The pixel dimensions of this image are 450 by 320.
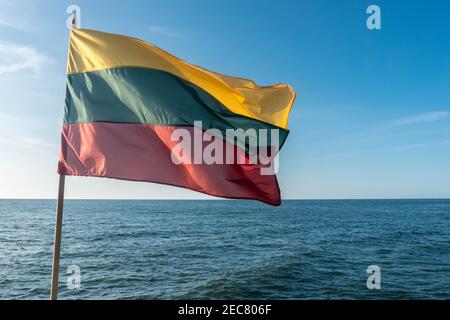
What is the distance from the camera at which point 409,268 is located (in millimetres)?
29953

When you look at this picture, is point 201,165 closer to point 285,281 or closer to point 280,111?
point 280,111

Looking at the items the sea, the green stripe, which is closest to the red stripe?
the green stripe

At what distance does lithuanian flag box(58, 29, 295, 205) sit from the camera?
6.69 meters

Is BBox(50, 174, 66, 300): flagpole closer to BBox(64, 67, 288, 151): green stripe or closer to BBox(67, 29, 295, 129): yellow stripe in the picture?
BBox(64, 67, 288, 151): green stripe

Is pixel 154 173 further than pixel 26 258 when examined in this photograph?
No

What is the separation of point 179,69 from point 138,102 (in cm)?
103

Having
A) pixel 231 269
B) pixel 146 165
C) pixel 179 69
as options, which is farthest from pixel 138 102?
pixel 231 269

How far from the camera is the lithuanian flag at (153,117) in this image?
669 centimetres

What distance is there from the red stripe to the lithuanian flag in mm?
18

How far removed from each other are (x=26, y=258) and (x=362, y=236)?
41.0 meters

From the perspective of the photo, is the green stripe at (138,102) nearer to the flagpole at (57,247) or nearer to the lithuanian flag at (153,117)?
the lithuanian flag at (153,117)
